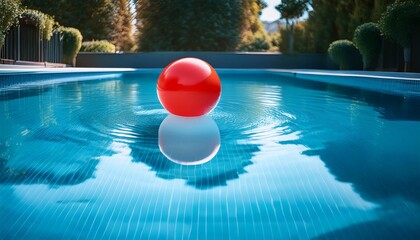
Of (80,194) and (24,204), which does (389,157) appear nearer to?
(80,194)

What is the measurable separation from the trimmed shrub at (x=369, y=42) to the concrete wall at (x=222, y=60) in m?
6.15

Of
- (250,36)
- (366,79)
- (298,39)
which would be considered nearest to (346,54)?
(366,79)

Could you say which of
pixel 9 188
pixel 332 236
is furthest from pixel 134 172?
pixel 332 236

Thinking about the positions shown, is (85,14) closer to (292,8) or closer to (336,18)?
(292,8)

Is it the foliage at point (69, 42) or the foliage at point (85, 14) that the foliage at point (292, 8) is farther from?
the foliage at point (85, 14)

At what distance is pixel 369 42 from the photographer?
16.2m

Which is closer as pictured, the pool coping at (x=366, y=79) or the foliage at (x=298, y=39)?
the pool coping at (x=366, y=79)

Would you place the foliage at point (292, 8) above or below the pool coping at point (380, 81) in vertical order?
above

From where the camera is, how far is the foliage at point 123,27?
3098 cm

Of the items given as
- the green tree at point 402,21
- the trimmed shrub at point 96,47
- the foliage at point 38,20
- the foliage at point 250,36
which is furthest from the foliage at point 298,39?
the foliage at point 38,20

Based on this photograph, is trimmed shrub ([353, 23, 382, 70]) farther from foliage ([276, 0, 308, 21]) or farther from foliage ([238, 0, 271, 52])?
foliage ([238, 0, 271, 52])

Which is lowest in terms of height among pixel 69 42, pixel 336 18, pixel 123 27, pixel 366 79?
pixel 366 79

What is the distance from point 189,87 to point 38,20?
42.3 feet

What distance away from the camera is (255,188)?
2898 millimetres
